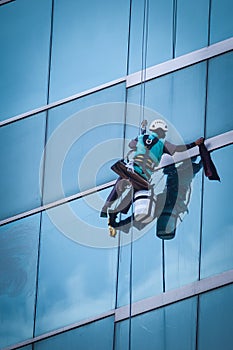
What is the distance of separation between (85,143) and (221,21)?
167cm

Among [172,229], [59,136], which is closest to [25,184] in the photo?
[59,136]

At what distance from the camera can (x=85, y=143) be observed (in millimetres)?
14055

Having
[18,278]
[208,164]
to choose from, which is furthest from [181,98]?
[18,278]

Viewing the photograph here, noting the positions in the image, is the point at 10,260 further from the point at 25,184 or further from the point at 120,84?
the point at 120,84

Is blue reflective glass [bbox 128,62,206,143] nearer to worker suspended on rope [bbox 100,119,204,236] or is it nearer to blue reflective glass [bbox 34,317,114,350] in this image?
worker suspended on rope [bbox 100,119,204,236]

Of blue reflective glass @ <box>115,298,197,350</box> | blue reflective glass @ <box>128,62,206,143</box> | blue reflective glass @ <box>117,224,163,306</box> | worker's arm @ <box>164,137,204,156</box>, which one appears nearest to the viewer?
blue reflective glass @ <box>115,298,197,350</box>

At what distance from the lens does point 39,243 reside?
1382 cm

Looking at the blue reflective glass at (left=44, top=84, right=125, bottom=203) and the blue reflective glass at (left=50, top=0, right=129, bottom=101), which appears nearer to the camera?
the blue reflective glass at (left=44, top=84, right=125, bottom=203)

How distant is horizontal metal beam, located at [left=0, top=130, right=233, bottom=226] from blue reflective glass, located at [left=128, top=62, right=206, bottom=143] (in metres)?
0.13

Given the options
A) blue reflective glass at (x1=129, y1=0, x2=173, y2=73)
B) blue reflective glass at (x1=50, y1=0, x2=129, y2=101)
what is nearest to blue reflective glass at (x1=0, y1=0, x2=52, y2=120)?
blue reflective glass at (x1=50, y1=0, x2=129, y2=101)

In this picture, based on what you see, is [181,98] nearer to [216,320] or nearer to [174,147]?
[174,147]

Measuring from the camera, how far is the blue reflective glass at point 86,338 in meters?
13.4

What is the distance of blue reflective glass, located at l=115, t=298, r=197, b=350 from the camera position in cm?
1321

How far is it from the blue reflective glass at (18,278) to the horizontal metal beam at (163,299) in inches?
8.3
